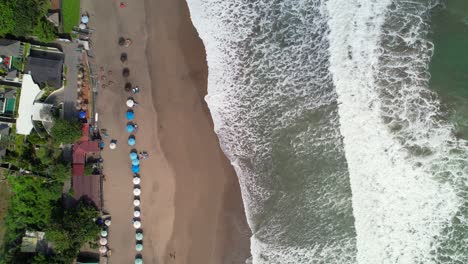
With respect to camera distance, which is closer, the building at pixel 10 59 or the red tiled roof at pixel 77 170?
A: the building at pixel 10 59

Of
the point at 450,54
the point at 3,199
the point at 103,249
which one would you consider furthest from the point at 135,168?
the point at 450,54

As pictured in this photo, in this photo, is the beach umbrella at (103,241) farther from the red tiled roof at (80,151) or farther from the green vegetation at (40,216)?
the red tiled roof at (80,151)

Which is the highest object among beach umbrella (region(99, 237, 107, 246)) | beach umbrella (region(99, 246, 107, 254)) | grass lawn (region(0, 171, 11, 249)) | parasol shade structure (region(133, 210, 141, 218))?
grass lawn (region(0, 171, 11, 249))

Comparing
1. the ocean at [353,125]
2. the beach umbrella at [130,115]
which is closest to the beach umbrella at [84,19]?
Result: the beach umbrella at [130,115]

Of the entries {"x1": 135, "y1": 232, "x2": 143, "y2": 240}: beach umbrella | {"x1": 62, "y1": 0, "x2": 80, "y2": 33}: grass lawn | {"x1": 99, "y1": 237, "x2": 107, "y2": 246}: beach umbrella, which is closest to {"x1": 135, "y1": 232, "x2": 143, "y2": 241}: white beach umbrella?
{"x1": 135, "y1": 232, "x2": 143, "y2": 240}: beach umbrella

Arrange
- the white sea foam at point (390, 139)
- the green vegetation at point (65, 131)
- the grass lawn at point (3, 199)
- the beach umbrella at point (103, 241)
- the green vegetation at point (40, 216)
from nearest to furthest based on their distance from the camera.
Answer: the white sea foam at point (390, 139) → the green vegetation at point (65, 131) → the green vegetation at point (40, 216) → the beach umbrella at point (103, 241) → the grass lawn at point (3, 199)

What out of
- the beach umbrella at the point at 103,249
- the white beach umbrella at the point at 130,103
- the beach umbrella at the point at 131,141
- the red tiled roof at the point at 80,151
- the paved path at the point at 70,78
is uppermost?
the paved path at the point at 70,78

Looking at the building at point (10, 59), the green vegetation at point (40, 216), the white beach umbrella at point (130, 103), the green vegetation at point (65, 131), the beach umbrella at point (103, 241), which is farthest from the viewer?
the beach umbrella at point (103, 241)

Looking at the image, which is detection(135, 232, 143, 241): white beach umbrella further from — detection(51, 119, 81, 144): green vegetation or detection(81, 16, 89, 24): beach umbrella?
detection(81, 16, 89, 24): beach umbrella
